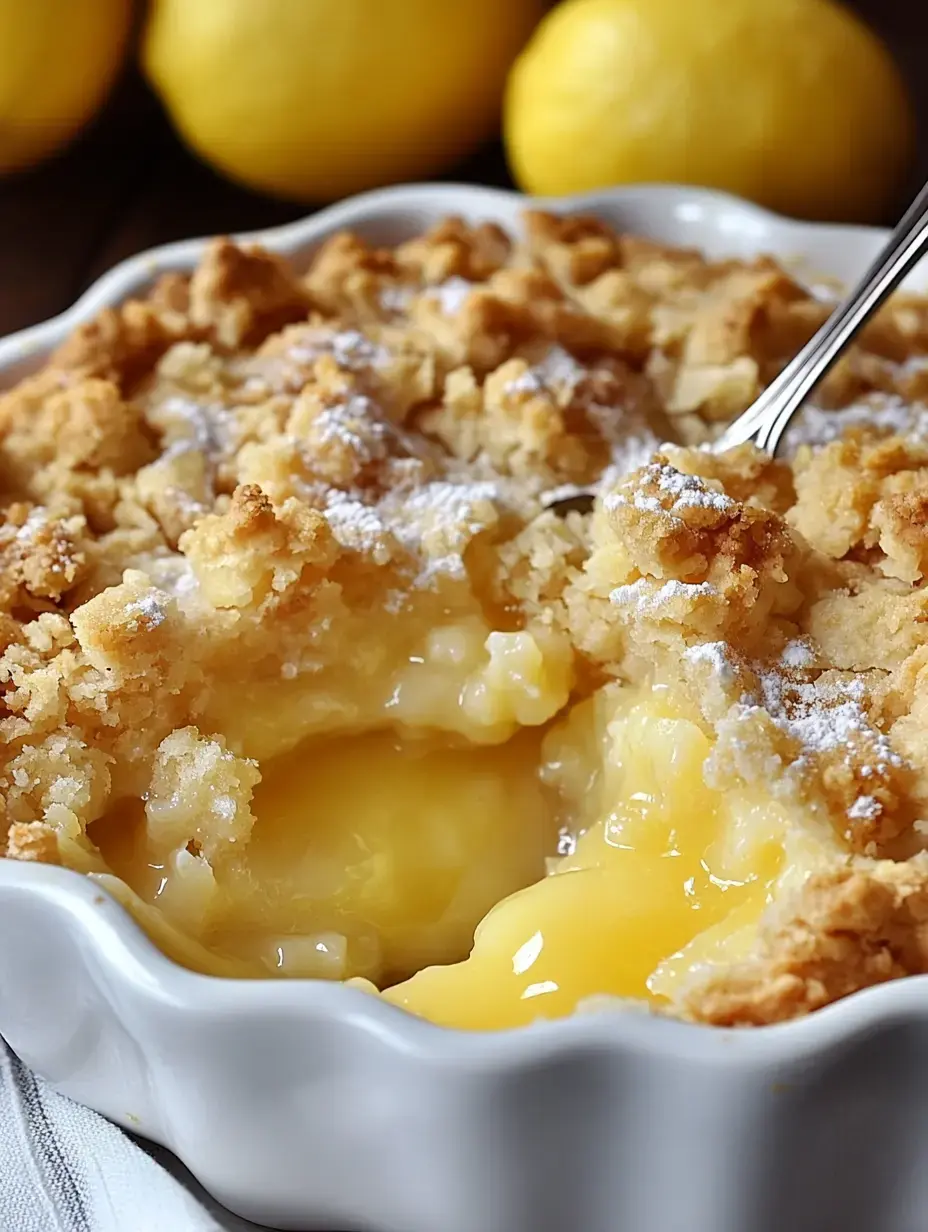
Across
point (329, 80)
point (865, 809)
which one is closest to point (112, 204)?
point (329, 80)

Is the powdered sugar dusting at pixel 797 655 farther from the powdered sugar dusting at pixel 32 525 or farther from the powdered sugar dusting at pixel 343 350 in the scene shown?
the powdered sugar dusting at pixel 32 525

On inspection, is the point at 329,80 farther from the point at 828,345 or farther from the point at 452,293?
the point at 828,345

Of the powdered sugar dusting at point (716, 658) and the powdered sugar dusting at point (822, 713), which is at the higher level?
the powdered sugar dusting at point (716, 658)

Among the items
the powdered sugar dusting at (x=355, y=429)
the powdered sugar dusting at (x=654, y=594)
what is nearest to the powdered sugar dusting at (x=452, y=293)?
the powdered sugar dusting at (x=355, y=429)

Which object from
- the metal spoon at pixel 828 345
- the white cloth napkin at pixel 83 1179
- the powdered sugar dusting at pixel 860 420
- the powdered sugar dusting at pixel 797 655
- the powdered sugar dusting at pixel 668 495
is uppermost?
the powdered sugar dusting at pixel 668 495

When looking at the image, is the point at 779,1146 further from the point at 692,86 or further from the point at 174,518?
the point at 692,86

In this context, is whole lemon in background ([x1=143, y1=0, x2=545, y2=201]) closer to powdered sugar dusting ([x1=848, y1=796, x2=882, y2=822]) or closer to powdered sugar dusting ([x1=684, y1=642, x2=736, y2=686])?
powdered sugar dusting ([x1=684, y1=642, x2=736, y2=686])
